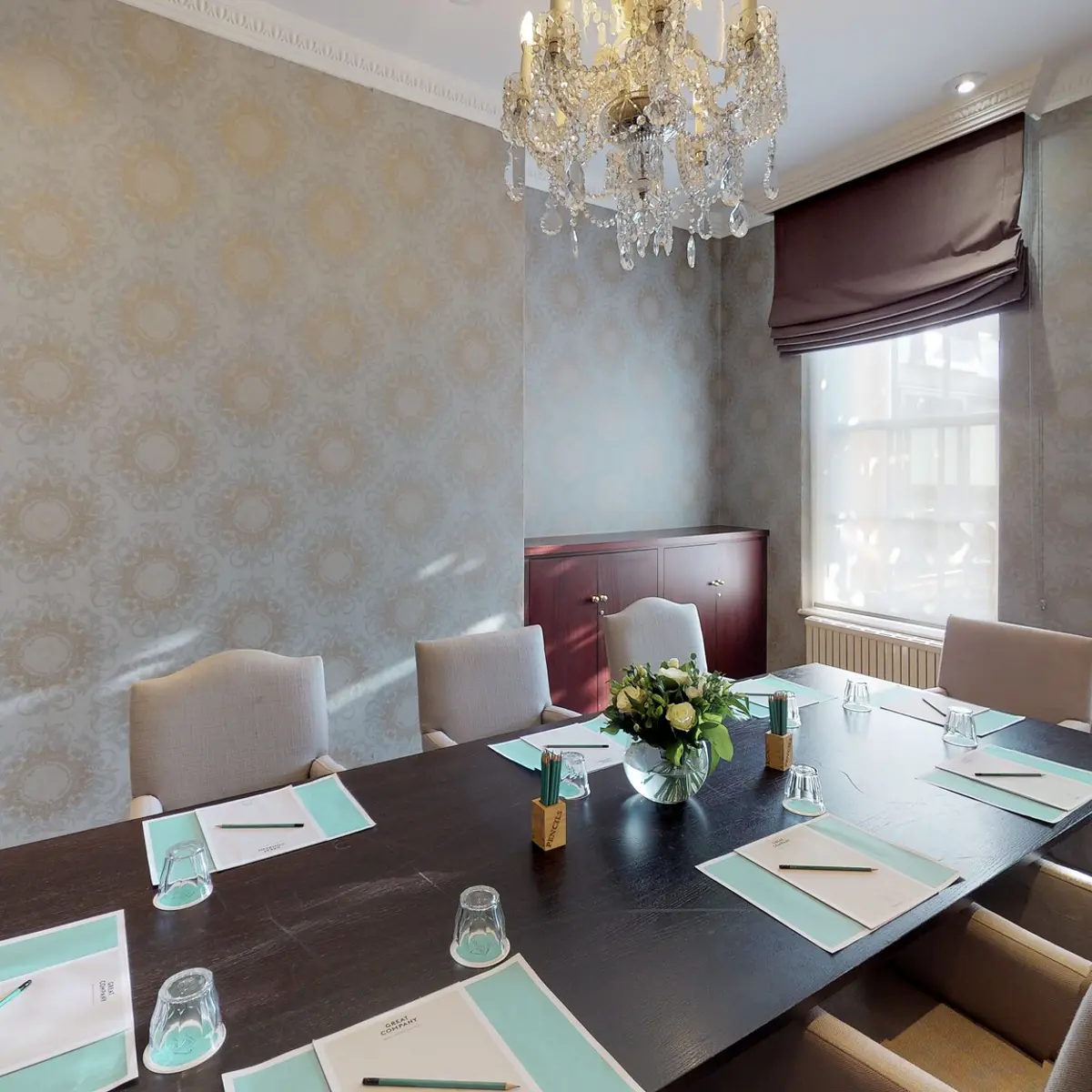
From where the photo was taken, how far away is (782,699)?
164 cm

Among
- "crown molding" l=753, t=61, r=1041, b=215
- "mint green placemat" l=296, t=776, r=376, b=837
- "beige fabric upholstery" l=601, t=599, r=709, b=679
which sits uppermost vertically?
"crown molding" l=753, t=61, r=1041, b=215

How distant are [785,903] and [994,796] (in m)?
0.67

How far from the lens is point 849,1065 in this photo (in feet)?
2.99

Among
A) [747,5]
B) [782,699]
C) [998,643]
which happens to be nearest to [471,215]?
[747,5]

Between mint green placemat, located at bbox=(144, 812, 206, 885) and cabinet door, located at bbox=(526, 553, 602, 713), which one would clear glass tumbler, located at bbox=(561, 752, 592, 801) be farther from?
cabinet door, located at bbox=(526, 553, 602, 713)

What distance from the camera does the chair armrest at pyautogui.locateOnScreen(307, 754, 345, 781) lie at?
1.78 meters

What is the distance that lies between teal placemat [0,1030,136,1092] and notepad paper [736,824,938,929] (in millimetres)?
941

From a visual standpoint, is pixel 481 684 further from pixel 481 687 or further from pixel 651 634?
pixel 651 634

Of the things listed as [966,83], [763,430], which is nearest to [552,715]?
[763,430]

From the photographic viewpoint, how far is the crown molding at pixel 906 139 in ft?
9.56

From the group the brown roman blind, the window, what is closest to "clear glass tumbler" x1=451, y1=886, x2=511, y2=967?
the window

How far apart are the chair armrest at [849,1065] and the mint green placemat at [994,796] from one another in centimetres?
67

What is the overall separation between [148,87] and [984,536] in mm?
3793

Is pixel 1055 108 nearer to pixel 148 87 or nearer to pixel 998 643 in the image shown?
pixel 998 643
